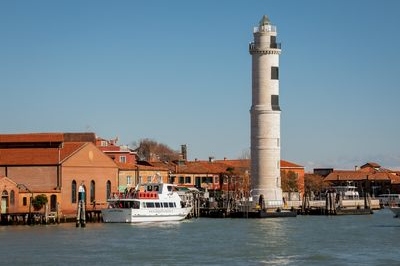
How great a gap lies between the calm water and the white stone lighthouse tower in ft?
41.3

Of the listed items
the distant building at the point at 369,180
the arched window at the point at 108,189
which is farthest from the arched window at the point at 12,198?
the distant building at the point at 369,180

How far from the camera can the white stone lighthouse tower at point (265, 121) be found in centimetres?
6875

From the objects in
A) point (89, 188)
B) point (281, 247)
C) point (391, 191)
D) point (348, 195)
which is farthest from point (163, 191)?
point (391, 191)

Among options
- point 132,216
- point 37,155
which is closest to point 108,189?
point 37,155

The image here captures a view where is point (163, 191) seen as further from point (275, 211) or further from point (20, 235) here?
point (20, 235)

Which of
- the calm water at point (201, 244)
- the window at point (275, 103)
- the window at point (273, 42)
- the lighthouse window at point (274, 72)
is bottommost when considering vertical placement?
the calm water at point (201, 244)

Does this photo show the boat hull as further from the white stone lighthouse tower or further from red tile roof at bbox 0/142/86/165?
the white stone lighthouse tower

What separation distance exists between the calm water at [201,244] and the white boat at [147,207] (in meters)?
1.31

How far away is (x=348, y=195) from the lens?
93.2m

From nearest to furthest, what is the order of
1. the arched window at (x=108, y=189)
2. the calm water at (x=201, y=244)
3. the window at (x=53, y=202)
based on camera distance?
1. the calm water at (x=201, y=244)
2. the window at (x=53, y=202)
3. the arched window at (x=108, y=189)

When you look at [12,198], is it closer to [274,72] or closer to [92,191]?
[92,191]

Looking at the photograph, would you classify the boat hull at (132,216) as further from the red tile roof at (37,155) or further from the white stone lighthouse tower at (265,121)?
the white stone lighthouse tower at (265,121)

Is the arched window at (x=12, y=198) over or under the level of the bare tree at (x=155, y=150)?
Result: under

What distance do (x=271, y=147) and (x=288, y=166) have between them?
2834 cm
